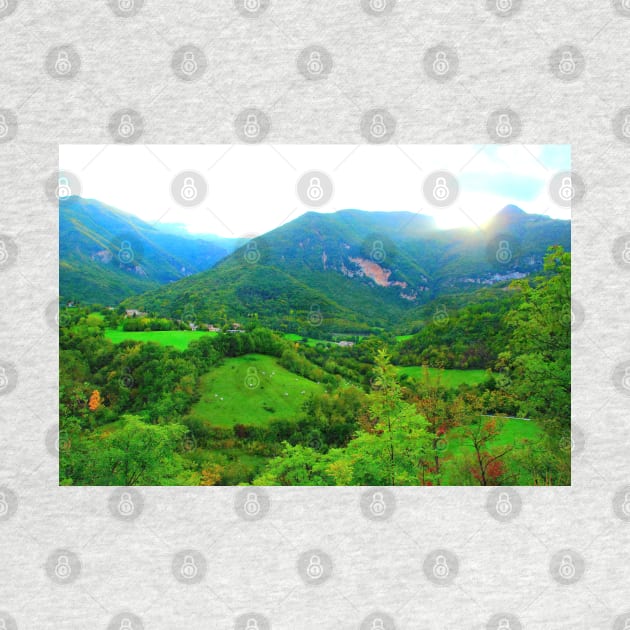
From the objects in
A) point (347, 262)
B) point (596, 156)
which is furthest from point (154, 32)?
point (596, 156)

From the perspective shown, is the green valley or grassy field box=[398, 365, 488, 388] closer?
the green valley

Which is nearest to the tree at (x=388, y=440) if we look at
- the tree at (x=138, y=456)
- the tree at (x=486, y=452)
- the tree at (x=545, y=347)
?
the tree at (x=486, y=452)

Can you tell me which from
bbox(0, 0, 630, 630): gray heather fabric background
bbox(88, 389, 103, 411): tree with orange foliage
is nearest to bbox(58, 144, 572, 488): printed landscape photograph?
bbox(88, 389, 103, 411): tree with orange foliage

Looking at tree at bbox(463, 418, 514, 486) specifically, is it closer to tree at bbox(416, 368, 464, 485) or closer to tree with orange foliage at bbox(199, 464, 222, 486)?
tree at bbox(416, 368, 464, 485)

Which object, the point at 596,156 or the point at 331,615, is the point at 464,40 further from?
the point at 331,615

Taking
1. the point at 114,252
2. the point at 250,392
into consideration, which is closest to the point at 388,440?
the point at 250,392

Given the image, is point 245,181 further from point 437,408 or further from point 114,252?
point 437,408
